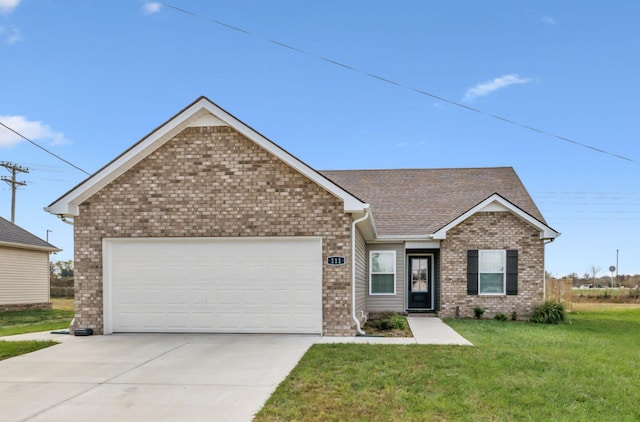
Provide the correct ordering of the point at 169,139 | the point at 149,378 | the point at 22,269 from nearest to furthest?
the point at 149,378 < the point at 169,139 < the point at 22,269

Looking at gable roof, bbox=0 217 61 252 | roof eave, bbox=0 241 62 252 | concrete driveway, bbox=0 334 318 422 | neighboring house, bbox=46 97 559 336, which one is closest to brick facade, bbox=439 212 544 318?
neighboring house, bbox=46 97 559 336

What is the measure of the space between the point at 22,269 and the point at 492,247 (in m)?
21.6

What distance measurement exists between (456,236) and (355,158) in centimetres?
992

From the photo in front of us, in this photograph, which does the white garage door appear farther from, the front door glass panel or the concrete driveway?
the front door glass panel

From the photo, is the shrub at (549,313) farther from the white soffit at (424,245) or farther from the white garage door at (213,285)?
the white garage door at (213,285)

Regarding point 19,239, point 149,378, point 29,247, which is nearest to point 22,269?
point 29,247

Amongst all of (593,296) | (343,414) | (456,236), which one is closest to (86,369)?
(343,414)

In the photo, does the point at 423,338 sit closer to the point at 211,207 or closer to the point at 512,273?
the point at 211,207

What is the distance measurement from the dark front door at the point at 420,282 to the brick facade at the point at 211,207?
301 inches

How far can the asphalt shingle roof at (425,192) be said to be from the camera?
1797 cm

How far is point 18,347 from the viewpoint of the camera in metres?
10.0

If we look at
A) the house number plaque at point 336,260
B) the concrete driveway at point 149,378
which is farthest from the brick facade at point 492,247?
the concrete driveway at point 149,378

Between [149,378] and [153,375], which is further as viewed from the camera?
[153,375]

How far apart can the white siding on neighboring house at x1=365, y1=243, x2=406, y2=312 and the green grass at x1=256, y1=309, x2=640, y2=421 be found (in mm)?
6763
